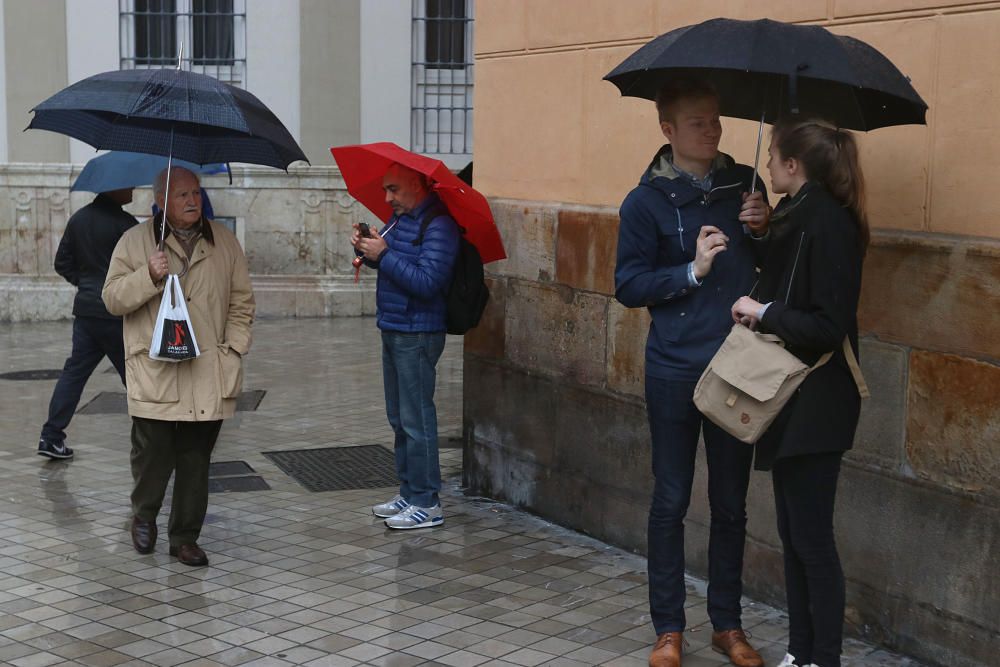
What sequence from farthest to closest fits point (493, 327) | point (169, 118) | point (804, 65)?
1. point (493, 327)
2. point (169, 118)
3. point (804, 65)

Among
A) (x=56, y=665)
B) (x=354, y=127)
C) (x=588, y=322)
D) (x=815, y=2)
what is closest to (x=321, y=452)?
(x=588, y=322)

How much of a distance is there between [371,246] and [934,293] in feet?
8.38

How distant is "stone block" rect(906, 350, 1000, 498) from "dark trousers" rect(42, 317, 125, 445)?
4.85m

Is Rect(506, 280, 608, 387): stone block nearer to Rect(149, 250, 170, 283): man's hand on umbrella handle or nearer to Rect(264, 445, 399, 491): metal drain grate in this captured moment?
Rect(264, 445, 399, 491): metal drain grate

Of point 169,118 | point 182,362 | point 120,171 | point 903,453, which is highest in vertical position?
point 169,118

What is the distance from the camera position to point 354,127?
1555cm

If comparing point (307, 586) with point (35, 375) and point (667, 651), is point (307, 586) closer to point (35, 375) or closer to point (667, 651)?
point (667, 651)

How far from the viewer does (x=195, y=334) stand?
577 centimetres

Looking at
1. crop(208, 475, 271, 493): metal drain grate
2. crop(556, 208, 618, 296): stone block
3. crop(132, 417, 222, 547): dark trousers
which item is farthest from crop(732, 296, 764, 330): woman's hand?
crop(208, 475, 271, 493): metal drain grate

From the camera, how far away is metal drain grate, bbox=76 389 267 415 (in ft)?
31.1

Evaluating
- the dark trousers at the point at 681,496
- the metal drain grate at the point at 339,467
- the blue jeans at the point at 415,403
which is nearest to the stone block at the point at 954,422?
the dark trousers at the point at 681,496

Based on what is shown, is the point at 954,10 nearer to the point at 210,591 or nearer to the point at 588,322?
the point at 588,322

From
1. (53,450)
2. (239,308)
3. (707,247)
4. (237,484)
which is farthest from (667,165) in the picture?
(53,450)

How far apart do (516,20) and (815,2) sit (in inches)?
83.3
